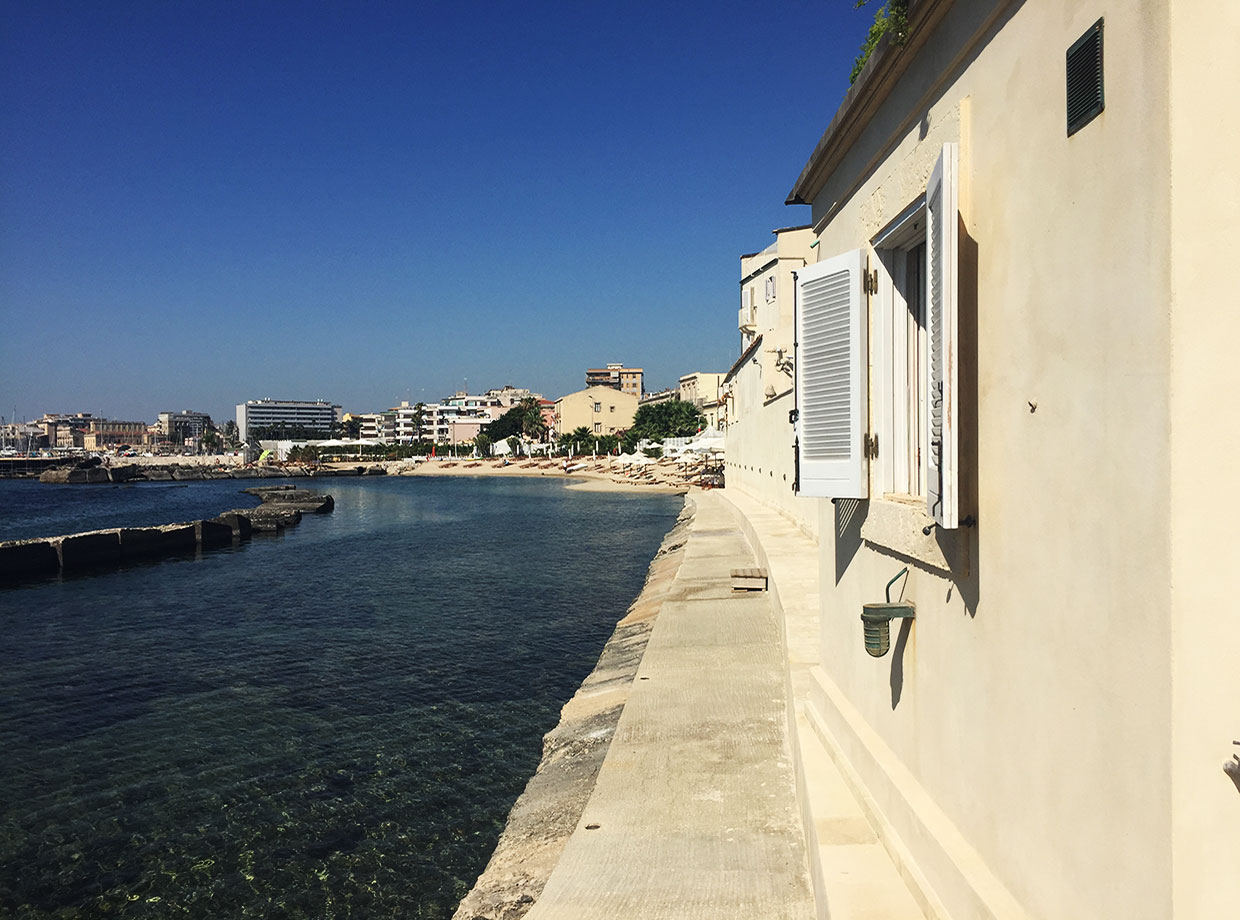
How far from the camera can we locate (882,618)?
3955mm

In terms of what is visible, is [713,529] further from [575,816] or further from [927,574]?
[927,574]

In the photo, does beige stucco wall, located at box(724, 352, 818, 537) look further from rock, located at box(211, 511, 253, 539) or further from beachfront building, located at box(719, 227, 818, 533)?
rock, located at box(211, 511, 253, 539)

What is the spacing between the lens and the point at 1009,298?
288 centimetres

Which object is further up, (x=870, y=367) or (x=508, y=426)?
(x=508, y=426)

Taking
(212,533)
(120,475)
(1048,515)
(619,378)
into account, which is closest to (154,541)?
(212,533)

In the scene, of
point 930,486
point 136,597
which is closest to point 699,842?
point 930,486

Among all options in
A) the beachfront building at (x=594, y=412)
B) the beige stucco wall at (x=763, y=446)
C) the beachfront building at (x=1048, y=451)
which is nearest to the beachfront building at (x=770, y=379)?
the beige stucco wall at (x=763, y=446)

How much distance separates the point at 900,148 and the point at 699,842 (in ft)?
13.7

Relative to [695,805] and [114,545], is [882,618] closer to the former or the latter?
[695,805]

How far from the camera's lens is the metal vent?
2.26 metres

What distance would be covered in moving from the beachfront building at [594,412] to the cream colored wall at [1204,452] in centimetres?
12049

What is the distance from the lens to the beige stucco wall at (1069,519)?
1952mm

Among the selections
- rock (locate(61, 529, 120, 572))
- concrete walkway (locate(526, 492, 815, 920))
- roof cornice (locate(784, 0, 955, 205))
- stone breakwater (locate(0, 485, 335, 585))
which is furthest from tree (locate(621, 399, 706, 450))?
roof cornice (locate(784, 0, 955, 205))

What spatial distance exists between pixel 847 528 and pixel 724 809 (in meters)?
2.24
